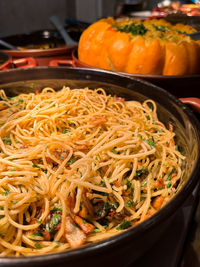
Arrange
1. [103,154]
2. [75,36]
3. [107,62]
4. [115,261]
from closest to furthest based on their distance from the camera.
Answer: [115,261], [103,154], [107,62], [75,36]

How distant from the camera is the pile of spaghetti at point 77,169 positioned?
540 millimetres

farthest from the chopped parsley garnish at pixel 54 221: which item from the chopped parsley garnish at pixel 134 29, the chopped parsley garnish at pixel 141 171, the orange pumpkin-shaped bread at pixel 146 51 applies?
the chopped parsley garnish at pixel 134 29

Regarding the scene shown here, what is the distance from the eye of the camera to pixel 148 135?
81cm

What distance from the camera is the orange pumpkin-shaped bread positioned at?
1053mm

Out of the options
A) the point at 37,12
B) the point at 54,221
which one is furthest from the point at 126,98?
the point at 37,12

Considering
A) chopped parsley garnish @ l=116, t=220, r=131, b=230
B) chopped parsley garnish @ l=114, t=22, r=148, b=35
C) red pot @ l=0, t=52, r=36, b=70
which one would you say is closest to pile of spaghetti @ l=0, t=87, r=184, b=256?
chopped parsley garnish @ l=116, t=220, r=131, b=230

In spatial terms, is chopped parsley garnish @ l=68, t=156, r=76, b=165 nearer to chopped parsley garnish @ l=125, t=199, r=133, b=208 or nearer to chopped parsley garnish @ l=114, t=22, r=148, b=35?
chopped parsley garnish @ l=125, t=199, r=133, b=208

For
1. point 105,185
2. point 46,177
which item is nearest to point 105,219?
point 105,185

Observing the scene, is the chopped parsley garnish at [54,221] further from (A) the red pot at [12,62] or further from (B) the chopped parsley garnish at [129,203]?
(A) the red pot at [12,62]

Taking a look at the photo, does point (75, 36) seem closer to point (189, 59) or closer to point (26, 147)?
point (189, 59)

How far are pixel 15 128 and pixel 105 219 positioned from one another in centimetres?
44

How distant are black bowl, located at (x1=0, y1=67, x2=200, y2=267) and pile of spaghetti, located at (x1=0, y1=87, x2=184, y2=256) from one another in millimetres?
54

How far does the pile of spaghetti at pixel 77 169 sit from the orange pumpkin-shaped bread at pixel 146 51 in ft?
0.74

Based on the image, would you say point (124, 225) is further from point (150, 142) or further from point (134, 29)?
point (134, 29)
